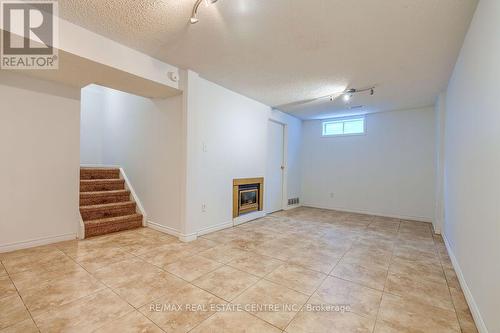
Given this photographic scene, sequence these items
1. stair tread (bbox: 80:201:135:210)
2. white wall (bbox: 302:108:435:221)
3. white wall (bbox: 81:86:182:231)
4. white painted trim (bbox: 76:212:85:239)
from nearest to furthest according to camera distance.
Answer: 1. white painted trim (bbox: 76:212:85:239)
2. white wall (bbox: 81:86:182:231)
3. stair tread (bbox: 80:201:135:210)
4. white wall (bbox: 302:108:435:221)

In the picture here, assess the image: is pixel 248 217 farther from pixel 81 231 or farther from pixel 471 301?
pixel 471 301

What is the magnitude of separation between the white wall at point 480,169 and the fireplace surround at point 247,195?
3022mm

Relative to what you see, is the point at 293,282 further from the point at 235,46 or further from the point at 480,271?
the point at 235,46

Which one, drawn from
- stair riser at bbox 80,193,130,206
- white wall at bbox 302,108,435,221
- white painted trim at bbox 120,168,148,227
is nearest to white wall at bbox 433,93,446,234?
white wall at bbox 302,108,435,221

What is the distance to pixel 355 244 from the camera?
321 centimetres

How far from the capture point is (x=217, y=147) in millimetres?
3709

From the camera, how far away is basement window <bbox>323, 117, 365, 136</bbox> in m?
5.52

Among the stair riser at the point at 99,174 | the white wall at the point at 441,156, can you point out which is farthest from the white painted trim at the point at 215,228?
the white wall at the point at 441,156

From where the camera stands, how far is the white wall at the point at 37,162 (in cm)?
266

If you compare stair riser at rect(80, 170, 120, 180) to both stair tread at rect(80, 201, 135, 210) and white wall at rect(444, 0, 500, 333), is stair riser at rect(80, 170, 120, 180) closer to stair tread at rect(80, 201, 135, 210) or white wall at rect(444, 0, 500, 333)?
stair tread at rect(80, 201, 135, 210)

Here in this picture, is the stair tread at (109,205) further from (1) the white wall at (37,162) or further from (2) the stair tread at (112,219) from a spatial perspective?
(1) the white wall at (37,162)

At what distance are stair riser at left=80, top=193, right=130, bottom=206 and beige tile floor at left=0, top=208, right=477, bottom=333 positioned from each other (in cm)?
81

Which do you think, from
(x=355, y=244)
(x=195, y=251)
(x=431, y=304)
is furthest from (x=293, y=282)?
(x=355, y=244)

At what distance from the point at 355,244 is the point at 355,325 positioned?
Result: 1818 millimetres
